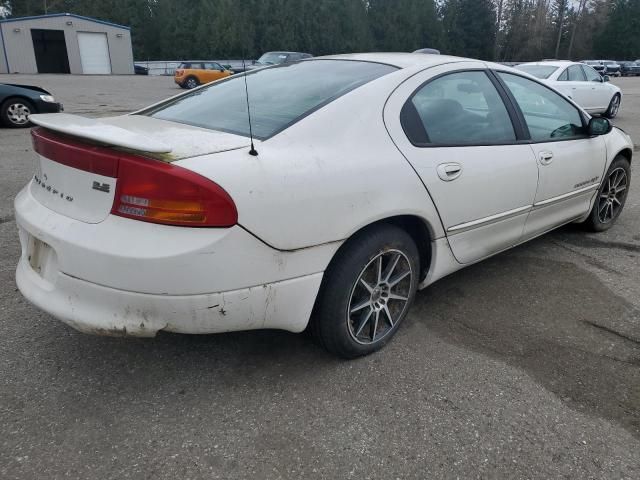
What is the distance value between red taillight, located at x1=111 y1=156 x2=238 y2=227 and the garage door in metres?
41.1

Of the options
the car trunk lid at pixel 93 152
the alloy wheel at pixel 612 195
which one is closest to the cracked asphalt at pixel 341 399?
the car trunk lid at pixel 93 152

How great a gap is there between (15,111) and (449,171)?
967 cm

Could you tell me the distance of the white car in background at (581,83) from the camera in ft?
36.1

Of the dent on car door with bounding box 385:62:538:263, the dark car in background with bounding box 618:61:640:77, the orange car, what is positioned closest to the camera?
the dent on car door with bounding box 385:62:538:263

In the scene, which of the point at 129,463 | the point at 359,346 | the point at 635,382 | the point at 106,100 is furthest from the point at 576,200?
the point at 106,100

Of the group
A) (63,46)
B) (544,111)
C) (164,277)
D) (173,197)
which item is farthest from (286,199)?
(63,46)

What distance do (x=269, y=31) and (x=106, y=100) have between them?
35.6 meters

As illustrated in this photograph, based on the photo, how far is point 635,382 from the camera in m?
2.51

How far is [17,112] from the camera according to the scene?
32.0 feet

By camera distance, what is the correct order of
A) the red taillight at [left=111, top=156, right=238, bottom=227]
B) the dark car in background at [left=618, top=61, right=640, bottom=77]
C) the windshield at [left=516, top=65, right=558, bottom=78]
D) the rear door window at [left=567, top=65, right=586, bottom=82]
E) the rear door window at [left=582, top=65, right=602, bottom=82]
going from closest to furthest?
the red taillight at [left=111, top=156, right=238, bottom=227]
the windshield at [left=516, top=65, right=558, bottom=78]
the rear door window at [left=567, top=65, right=586, bottom=82]
the rear door window at [left=582, top=65, right=602, bottom=82]
the dark car in background at [left=618, top=61, right=640, bottom=77]

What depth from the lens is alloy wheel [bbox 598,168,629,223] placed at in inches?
174

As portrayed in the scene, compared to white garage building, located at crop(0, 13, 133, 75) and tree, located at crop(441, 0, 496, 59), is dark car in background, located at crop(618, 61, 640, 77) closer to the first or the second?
tree, located at crop(441, 0, 496, 59)

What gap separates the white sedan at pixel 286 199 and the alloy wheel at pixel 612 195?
55.8 inches

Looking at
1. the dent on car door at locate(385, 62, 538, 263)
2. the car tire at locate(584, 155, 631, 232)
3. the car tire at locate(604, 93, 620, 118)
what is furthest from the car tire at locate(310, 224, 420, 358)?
the car tire at locate(604, 93, 620, 118)
